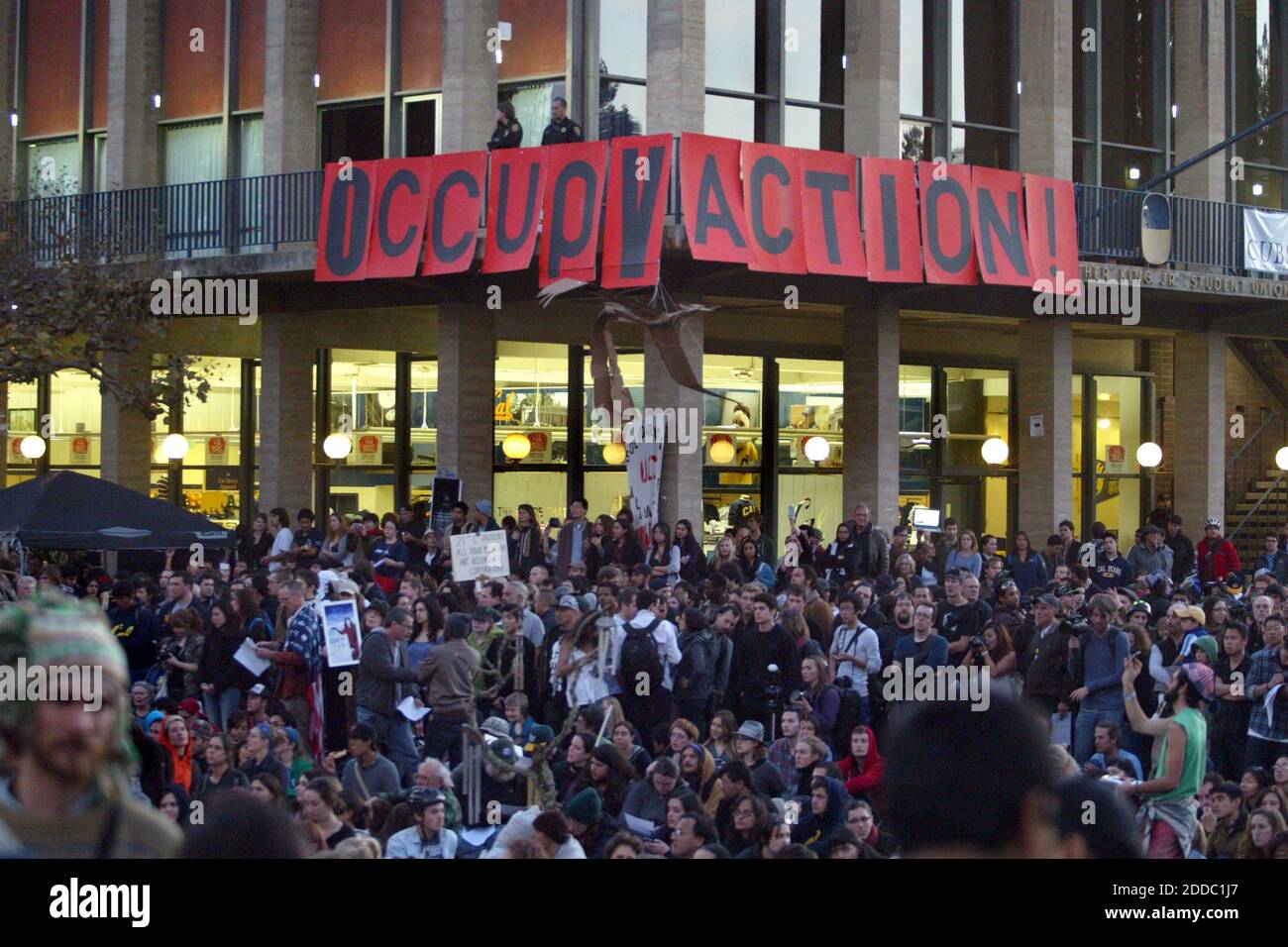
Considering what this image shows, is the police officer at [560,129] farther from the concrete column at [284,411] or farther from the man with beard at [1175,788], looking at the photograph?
the man with beard at [1175,788]

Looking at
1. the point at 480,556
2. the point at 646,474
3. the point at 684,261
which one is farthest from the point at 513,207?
the point at 480,556

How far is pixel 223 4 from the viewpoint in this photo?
27.2m

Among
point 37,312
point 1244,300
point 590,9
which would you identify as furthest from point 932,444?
point 37,312

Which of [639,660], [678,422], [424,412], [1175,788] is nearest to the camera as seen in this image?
[1175,788]

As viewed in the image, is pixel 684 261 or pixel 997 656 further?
pixel 684 261

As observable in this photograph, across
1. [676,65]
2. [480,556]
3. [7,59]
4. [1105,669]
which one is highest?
[7,59]

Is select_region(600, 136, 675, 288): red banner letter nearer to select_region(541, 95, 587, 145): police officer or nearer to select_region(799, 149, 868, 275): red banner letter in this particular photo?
select_region(541, 95, 587, 145): police officer

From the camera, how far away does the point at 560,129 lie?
2211 cm

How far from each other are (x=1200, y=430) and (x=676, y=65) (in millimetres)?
11296

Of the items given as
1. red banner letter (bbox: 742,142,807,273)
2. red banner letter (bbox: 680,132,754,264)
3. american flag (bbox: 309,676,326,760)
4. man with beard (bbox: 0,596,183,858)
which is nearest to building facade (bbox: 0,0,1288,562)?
red banner letter (bbox: 680,132,754,264)

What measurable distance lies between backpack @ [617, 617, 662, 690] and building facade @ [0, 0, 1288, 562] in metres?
9.22

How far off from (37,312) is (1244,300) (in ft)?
60.1

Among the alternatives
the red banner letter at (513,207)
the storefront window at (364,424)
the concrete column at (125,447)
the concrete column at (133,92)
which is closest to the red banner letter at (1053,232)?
the red banner letter at (513,207)

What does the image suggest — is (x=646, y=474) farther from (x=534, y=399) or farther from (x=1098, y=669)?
(x=1098, y=669)
